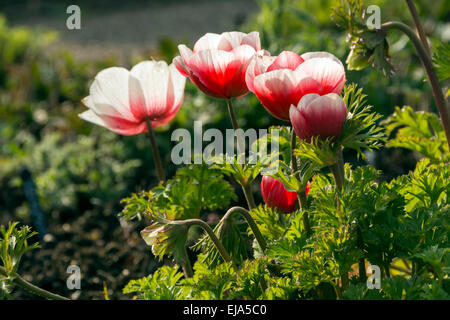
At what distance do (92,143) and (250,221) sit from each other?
87.5 inches

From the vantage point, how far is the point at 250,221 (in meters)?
1.24

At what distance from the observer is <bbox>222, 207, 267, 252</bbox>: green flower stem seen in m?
1.23

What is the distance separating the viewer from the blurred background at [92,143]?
2395 millimetres

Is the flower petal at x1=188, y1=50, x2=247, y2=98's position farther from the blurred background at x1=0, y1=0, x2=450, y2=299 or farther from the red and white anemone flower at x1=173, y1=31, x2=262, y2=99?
the blurred background at x1=0, y1=0, x2=450, y2=299

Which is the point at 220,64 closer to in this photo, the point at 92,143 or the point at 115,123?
the point at 115,123

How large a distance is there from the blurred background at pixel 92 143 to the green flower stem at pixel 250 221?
1.81ft

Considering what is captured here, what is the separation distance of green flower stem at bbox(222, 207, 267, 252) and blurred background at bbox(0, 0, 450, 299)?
55 centimetres

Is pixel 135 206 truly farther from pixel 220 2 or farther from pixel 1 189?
pixel 220 2

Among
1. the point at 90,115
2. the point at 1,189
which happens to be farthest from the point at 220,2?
the point at 90,115

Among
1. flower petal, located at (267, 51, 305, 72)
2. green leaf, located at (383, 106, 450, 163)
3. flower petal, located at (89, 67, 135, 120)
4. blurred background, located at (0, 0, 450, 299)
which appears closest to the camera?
flower petal, located at (267, 51, 305, 72)

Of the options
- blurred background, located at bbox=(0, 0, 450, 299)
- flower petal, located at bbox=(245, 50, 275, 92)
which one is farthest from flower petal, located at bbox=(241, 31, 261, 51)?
blurred background, located at bbox=(0, 0, 450, 299)

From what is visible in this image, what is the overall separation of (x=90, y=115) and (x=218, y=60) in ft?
1.53

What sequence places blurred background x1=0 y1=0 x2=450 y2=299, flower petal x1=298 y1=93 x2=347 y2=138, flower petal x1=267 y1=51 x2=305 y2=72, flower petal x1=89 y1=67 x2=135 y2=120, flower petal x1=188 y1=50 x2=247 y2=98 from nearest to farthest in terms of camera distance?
flower petal x1=298 y1=93 x2=347 y2=138
flower petal x1=267 y1=51 x2=305 y2=72
flower petal x1=188 y1=50 x2=247 y2=98
flower petal x1=89 y1=67 x2=135 y2=120
blurred background x1=0 y1=0 x2=450 y2=299
